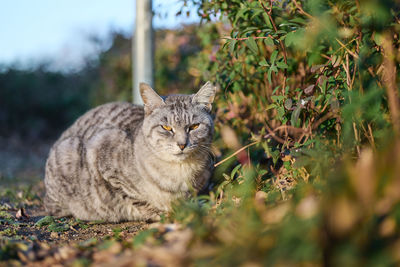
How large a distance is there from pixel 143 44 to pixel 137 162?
2.06 meters

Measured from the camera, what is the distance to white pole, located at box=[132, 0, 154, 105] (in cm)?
482

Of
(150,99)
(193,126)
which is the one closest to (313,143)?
(193,126)

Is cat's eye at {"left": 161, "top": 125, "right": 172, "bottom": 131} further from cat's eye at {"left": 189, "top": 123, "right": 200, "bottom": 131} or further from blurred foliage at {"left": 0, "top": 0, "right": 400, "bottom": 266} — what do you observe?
blurred foliage at {"left": 0, "top": 0, "right": 400, "bottom": 266}

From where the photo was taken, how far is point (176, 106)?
11.1ft

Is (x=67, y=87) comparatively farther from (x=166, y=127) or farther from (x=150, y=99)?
(x=166, y=127)

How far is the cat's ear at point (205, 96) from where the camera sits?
3.36 metres

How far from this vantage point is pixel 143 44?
4.93 metres

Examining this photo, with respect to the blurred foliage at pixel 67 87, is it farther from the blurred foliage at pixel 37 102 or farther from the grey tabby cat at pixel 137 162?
the grey tabby cat at pixel 137 162

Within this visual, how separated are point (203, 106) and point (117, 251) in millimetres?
1770

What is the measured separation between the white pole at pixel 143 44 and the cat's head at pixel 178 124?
5.19 ft

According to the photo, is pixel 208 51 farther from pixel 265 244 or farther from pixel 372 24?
pixel 265 244

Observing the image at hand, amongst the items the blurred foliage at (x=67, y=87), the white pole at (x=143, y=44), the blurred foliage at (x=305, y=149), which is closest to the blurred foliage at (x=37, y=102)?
the blurred foliage at (x=67, y=87)

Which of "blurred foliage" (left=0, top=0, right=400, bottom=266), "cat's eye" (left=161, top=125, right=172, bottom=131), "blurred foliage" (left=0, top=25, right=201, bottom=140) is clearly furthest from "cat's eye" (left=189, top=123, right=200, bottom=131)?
"blurred foliage" (left=0, top=25, right=201, bottom=140)

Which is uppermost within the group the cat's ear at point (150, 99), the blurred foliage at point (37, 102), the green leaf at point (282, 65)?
the green leaf at point (282, 65)
